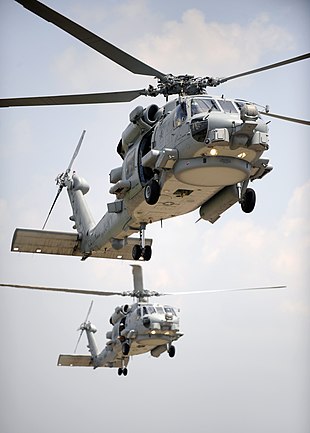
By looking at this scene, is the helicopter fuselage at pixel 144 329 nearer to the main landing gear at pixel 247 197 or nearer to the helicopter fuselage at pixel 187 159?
the helicopter fuselage at pixel 187 159

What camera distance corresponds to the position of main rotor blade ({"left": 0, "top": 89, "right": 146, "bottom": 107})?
41.3ft

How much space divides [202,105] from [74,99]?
230 centimetres

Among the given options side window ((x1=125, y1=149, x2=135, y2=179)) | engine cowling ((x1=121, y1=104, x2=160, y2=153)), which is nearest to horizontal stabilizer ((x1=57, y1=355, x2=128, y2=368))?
side window ((x1=125, y1=149, x2=135, y2=179))

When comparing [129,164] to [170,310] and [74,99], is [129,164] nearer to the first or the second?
[74,99]

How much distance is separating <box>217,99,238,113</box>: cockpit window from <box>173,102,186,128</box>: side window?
69cm

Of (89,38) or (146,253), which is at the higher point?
(89,38)

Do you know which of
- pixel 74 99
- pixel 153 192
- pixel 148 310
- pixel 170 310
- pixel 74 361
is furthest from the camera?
pixel 74 361

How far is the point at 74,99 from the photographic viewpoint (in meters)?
13.1

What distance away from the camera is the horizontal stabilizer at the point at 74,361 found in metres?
31.1

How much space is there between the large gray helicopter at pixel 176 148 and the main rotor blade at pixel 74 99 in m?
0.02

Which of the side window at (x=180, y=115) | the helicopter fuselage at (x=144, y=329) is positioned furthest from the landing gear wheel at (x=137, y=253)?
the helicopter fuselage at (x=144, y=329)

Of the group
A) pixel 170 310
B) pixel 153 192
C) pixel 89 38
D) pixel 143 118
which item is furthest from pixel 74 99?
pixel 170 310

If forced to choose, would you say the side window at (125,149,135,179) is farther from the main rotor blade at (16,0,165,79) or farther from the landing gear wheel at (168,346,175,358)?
the landing gear wheel at (168,346,175,358)

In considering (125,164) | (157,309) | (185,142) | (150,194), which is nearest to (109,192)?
(125,164)
